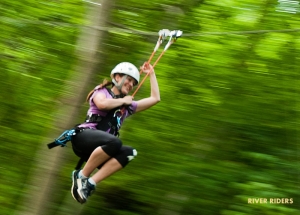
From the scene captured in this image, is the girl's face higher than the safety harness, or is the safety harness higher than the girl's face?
the girl's face

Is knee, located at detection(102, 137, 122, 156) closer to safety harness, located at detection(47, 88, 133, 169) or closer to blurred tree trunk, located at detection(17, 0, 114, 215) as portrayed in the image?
safety harness, located at detection(47, 88, 133, 169)

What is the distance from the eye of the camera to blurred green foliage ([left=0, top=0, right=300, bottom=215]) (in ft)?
18.6

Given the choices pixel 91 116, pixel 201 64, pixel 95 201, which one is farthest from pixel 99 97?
pixel 95 201

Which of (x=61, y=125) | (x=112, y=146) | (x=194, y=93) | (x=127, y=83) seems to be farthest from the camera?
(x=194, y=93)

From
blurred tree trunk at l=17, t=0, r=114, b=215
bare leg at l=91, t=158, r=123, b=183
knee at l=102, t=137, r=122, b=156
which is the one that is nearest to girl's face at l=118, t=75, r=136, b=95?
knee at l=102, t=137, r=122, b=156

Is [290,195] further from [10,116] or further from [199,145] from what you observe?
[10,116]

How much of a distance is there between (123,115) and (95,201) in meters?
2.67

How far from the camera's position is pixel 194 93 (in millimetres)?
5738

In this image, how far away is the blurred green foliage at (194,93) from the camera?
5664 mm

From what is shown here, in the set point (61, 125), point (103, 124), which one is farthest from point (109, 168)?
point (61, 125)

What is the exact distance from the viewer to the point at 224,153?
5.95 meters

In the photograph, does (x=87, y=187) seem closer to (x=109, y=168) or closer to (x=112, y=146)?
(x=109, y=168)

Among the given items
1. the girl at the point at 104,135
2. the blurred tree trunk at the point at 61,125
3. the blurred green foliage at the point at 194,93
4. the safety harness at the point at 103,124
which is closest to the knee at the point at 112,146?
the girl at the point at 104,135

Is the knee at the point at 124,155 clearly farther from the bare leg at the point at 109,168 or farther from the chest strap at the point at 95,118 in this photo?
the chest strap at the point at 95,118
